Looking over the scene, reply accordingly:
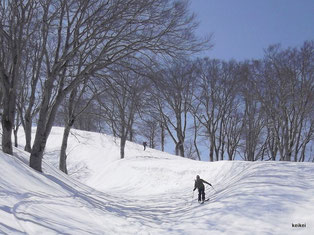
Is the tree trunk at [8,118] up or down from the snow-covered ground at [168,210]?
up

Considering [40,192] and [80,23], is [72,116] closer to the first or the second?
[80,23]

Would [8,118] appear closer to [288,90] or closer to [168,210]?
[168,210]

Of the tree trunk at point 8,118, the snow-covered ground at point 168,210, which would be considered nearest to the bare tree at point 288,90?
the snow-covered ground at point 168,210

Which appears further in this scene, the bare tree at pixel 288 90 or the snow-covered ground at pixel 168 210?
the bare tree at pixel 288 90

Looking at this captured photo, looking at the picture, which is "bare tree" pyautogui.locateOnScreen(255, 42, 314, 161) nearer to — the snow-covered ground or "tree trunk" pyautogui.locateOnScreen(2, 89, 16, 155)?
the snow-covered ground

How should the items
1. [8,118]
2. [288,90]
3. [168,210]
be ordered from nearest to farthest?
[8,118] < [168,210] < [288,90]

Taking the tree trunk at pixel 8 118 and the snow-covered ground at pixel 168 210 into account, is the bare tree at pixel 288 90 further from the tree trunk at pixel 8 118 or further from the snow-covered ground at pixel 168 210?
the tree trunk at pixel 8 118

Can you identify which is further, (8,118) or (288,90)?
(288,90)

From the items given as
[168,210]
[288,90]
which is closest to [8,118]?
[168,210]

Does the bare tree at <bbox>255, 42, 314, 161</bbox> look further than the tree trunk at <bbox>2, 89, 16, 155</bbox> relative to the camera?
Yes

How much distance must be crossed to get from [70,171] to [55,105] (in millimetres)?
17470

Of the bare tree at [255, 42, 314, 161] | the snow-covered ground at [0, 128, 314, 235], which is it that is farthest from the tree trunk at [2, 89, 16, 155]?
the bare tree at [255, 42, 314, 161]

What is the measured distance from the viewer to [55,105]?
11125 mm

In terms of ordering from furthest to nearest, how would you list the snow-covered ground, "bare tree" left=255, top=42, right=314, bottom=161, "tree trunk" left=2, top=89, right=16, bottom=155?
1. "bare tree" left=255, top=42, right=314, bottom=161
2. "tree trunk" left=2, top=89, right=16, bottom=155
3. the snow-covered ground
